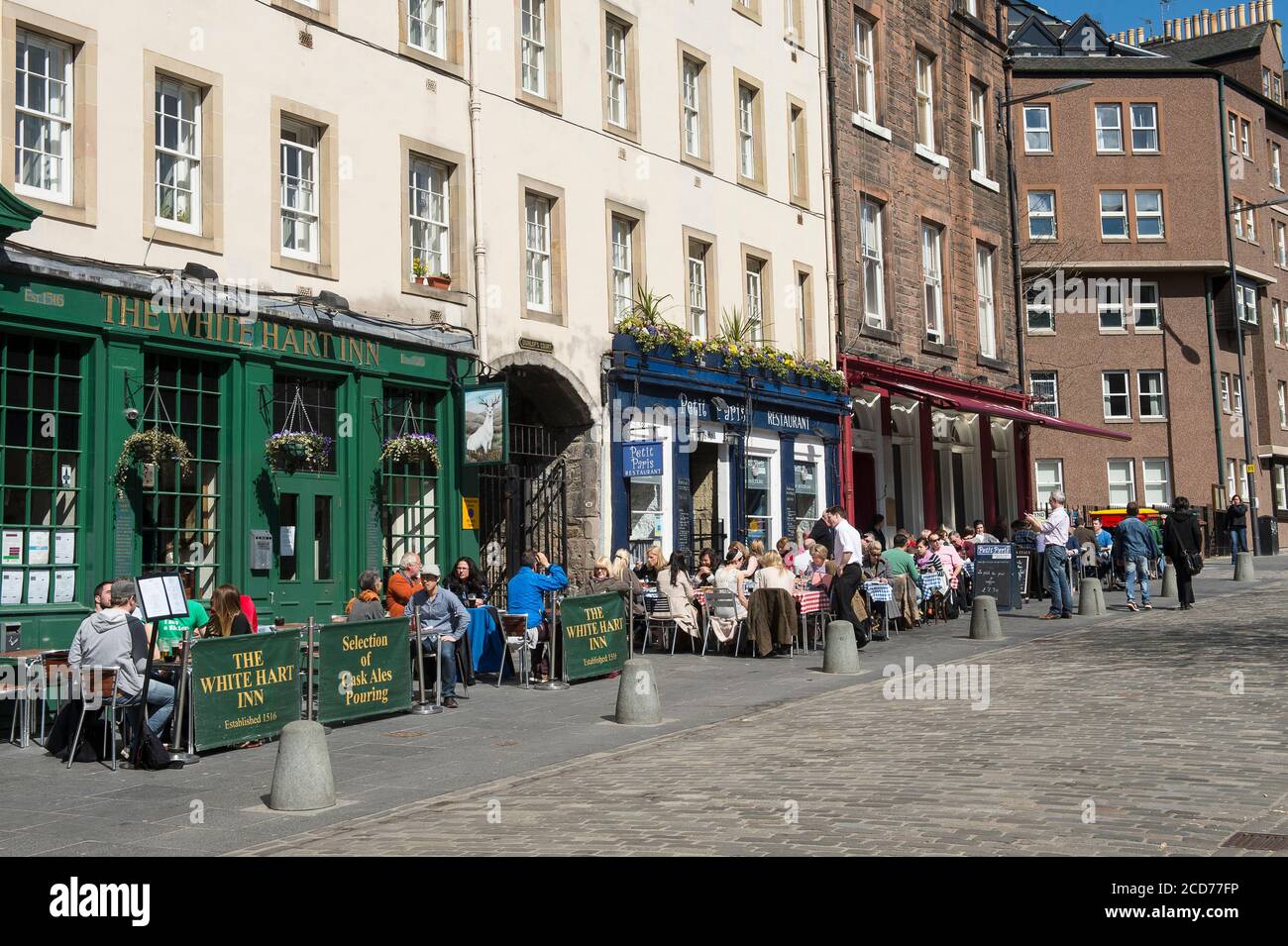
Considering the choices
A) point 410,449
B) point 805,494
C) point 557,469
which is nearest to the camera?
point 410,449

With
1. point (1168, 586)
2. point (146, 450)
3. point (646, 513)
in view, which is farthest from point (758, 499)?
point (146, 450)

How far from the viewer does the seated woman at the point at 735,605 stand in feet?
60.5

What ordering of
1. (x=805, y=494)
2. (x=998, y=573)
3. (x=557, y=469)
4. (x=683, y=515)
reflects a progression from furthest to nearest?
(x=805, y=494) → (x=998, y=573) → (x=683, y=515) → (x=557, y=469)

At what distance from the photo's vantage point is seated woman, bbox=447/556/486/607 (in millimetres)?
16922

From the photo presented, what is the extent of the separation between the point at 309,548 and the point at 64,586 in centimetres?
318

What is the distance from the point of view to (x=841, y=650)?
1580 cm

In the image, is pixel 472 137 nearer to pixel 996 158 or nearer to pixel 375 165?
pixel 375 165

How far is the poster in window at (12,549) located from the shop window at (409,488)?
477cm

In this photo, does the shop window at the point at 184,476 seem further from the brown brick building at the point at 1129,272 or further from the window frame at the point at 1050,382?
the window frame at the point at 1050,382

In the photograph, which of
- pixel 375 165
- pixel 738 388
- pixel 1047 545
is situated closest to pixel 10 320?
pixel 375 165

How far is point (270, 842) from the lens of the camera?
8102 millimetres

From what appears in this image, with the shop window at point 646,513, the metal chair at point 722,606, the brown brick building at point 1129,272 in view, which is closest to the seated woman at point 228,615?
the metal chair at point 722,606

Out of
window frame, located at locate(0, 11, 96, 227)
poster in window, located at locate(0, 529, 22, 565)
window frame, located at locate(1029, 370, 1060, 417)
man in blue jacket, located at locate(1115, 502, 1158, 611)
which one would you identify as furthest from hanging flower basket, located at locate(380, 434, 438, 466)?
window frame, located at locate(1029, 370, 1060, 417)

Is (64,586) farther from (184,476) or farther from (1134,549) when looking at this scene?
(1134,549)
